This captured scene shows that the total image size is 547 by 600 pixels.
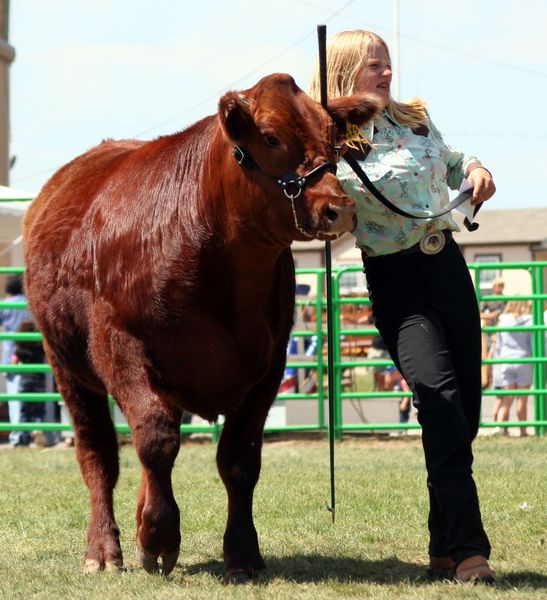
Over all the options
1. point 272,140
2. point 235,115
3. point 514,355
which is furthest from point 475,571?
point 514,355

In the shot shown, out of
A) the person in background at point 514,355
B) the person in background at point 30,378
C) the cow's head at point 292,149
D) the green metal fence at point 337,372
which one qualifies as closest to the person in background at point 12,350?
the person in background at point 30,378

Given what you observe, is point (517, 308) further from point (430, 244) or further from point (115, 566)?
point (115, 566)

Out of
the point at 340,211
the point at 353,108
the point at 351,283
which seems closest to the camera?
the point at 340,211

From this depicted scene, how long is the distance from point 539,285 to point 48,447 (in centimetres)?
566

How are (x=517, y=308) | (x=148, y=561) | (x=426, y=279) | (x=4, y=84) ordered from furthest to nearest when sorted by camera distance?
(x=4, y=84) → (x=517, y=308) → (x=148, y=561) → (x=426, y=279)

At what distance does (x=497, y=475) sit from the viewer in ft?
28.2

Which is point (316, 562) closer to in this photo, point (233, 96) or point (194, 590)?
point (194, 590)

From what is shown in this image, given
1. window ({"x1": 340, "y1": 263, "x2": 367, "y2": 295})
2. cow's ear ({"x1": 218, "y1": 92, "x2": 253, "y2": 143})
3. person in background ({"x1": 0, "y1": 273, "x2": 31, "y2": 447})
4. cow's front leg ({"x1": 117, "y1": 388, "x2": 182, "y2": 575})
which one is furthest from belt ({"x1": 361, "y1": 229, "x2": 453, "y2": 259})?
window ({"x1": 340, "y1": 263, "x2": 367, "y2": 295})

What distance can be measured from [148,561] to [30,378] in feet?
26.6

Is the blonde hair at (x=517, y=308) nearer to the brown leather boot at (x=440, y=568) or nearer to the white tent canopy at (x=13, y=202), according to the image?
the white tent canopy at (x=13, y=202)

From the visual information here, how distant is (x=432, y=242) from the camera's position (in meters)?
4.78

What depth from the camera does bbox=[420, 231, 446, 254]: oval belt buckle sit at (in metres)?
4.78

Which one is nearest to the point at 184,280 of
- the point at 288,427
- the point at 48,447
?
the point at 288,427

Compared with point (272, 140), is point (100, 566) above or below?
below
